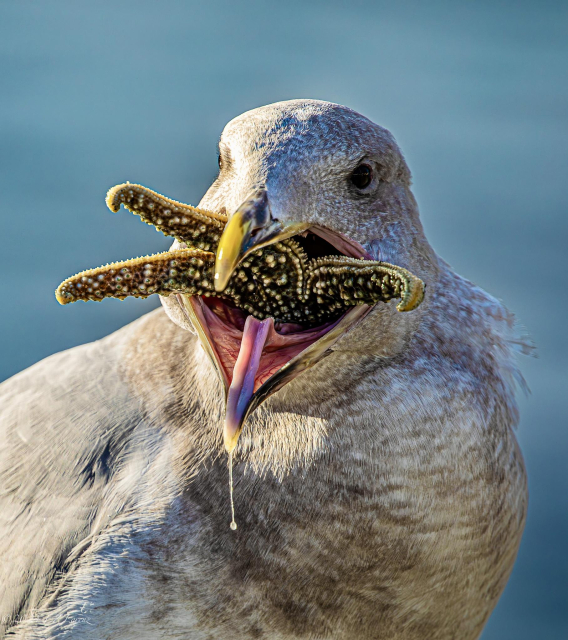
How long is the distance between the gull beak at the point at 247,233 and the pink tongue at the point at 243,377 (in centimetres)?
10

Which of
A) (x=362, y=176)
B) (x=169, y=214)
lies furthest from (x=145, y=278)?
(x=362, y=176)

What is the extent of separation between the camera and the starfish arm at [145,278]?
107 centimetres

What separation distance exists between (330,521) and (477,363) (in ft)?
1.13

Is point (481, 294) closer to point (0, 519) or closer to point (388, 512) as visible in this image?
point (388, 512)

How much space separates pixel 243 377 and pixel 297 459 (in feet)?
1.08

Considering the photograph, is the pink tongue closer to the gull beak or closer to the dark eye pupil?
the gull beak

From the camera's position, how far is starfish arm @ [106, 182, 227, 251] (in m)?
1.08

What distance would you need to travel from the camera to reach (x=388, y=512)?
4.46ft

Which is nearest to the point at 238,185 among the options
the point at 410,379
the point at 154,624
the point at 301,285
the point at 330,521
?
the point at 301,285

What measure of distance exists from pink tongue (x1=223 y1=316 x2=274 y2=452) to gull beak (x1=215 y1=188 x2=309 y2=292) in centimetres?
10

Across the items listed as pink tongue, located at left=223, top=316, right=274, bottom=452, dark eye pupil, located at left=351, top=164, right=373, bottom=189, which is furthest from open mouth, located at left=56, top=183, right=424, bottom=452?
dark eye pupil, located at left=351, top=164, right=373, bottom=189

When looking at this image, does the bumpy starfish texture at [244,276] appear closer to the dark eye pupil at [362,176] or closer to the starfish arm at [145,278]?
the starfish arm at [145,278]

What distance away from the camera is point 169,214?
3.56 ft

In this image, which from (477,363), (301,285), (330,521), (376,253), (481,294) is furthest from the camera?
(481,294)
